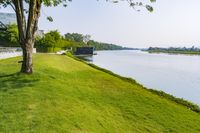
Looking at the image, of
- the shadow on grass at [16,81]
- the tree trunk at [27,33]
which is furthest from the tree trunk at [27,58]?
the shadow on grass at [16,81]

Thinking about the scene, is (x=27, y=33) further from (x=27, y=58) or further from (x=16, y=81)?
(x=16, y=81)

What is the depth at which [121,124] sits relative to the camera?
9.36 metres

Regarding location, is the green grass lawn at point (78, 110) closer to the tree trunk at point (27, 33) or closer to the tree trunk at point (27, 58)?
the tree trunk at point (27, 58)

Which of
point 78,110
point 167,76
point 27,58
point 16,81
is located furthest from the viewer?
point 167,76

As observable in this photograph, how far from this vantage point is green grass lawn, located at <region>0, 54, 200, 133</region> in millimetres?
8080

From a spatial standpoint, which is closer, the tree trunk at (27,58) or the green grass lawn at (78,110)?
the green grass lawn at (78,110)

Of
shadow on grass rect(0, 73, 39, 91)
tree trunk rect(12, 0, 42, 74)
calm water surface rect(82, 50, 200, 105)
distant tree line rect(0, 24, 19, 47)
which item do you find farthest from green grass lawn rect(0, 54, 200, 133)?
distant tree line rect(0, 24, 19, 47)

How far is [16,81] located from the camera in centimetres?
1220

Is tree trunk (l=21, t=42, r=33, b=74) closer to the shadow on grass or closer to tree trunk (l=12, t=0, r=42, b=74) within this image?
tree trunk (l=12, t=0, r=42, b=74)

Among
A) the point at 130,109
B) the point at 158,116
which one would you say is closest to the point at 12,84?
the point at 130,109

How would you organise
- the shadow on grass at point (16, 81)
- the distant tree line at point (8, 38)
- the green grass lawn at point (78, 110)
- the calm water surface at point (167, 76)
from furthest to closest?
the distant tree line at point (8, 38) → the calm water surface at point (167, 76) → the shadow on grass at point (16, 81) → the green grass lawn at point (78, 110)

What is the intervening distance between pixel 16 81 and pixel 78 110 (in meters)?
3.74

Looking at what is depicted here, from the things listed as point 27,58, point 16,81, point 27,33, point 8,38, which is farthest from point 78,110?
point 8,38

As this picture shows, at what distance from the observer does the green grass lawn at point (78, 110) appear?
808 cm
